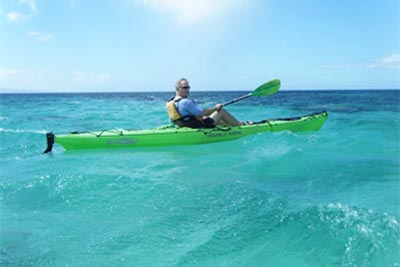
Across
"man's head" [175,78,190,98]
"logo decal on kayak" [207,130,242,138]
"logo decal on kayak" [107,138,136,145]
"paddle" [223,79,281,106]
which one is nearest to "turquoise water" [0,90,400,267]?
"logo decal on kayak" [107,138,136,145]

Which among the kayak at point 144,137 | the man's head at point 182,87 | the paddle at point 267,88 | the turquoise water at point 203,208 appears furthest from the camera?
the paddle at point 267,88

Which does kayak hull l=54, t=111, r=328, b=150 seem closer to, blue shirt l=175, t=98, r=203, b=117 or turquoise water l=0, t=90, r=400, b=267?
turquoise water l=0, t=90, r=400, b=267

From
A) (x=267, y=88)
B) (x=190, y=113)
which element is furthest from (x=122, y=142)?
(x=267, y=88)

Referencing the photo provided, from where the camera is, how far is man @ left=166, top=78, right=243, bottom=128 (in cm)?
800

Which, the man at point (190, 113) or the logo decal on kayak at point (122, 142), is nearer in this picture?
the man at point (190, 113)

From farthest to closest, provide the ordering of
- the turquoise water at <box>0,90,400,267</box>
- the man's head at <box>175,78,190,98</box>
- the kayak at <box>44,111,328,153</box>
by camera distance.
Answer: the kayak at <box>44,111,328,153</box>, the man's head at <box>175,78,190,98</box>, the turquoise water at <box>0,90,400,267</box>

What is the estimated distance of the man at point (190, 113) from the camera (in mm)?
7996

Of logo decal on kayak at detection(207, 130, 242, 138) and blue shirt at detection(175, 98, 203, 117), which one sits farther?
logo decal on kayak at detection(207, 130, 242, 138)

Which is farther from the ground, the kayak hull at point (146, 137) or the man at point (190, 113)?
the man at point (190, 113)

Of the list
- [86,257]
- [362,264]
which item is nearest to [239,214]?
[362,264]

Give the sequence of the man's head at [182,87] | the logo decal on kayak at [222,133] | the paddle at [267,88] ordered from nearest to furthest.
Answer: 1. the man's head at [182,87]
2. the logo decal on kayak at [222,133]
3. the paddle at [267,88]

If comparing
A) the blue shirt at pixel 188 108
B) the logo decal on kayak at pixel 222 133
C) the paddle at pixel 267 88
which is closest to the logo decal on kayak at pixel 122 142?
the blue shirt at pixel 188 108

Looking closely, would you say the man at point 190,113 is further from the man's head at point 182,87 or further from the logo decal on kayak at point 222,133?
the logo decal on kayak at point 222,133

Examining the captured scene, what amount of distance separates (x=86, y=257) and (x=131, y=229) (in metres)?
0.64
